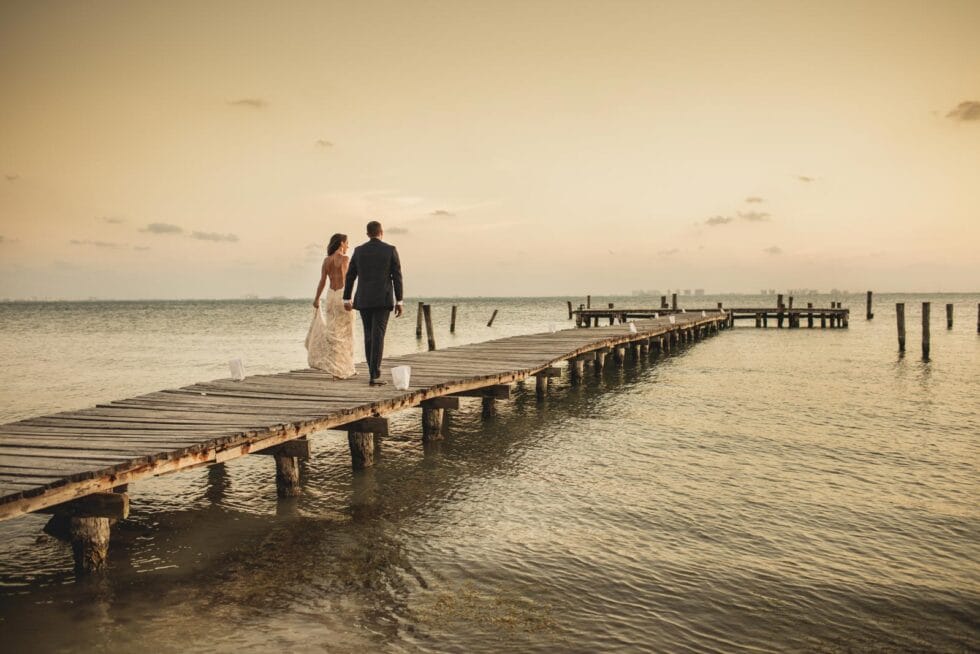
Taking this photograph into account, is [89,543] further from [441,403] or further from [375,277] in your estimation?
[441,403]

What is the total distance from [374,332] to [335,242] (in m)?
1.60

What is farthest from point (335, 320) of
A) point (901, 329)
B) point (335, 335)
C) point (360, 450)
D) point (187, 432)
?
point (901, 329)

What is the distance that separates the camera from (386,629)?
182 inches

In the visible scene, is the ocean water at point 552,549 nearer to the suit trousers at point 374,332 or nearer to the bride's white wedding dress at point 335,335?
the bride's white wedding dress at point 335,335

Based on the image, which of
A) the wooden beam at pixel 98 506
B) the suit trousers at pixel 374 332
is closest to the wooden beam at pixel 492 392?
the suit trousers at pixel 374 332

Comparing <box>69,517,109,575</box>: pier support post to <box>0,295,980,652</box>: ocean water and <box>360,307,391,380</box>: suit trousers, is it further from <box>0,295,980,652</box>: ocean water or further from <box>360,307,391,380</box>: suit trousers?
<box>360,307,391,380</box>: suit trousers

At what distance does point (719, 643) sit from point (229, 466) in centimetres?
693

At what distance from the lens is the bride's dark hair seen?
379 inches

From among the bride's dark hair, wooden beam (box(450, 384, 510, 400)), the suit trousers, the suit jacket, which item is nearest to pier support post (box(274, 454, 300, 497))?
the suit trousers

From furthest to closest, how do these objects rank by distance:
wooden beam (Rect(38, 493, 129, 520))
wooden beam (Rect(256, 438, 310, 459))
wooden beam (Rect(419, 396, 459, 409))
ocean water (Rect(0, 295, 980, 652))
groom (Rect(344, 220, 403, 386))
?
wooden beam (Rect(419, 396, 459, 409)) < groom (Rect(344, 220, 403, 386)) < wooden beam (Rect(256, 438, 310, 459)) < wooden beam (Rect(38, 493, 129, 520)) < ocean water (Rect(0, 295, 980, 652))

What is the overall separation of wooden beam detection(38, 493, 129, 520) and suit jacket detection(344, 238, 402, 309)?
418cm

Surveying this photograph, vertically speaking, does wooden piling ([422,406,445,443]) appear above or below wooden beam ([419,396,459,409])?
below

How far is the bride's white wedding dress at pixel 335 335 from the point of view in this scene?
9727mm

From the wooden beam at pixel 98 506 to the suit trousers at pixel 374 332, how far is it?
13.2 feet
